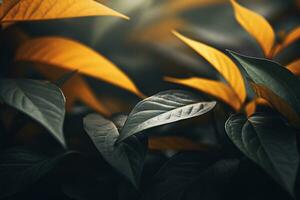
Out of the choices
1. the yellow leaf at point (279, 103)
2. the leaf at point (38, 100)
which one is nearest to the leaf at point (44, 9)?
the leaf at point (38, 100)

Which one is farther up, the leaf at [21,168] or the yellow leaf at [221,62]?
the yellow leaf at [221,62]

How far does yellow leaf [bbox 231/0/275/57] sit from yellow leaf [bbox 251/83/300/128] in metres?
0.20

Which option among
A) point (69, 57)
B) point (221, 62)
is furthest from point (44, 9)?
point (221, 62)

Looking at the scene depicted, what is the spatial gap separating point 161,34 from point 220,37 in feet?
0.44

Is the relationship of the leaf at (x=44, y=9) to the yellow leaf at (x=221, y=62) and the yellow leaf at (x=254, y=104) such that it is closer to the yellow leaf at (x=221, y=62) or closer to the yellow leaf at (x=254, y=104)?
the yellow leaf at (x=221, y=62)

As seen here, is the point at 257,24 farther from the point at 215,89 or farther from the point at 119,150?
the point at 119,150

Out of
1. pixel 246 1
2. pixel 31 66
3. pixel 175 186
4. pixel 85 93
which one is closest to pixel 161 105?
pixel 175 186

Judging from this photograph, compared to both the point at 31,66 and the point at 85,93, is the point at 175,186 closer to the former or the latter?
the point at 85,93

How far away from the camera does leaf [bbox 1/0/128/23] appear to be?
53 centimetres

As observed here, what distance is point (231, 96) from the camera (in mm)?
A: 647

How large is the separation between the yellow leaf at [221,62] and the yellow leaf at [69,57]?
129mm

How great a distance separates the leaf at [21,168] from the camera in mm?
517

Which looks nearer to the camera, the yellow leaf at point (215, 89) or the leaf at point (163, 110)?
the leaf at point (163, 110)

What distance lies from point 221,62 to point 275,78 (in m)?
0.09
